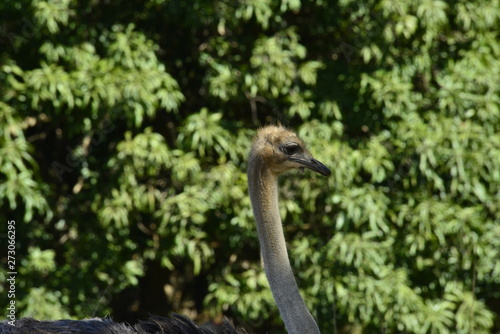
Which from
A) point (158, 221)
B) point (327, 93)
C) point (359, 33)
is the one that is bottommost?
point (158, 221)

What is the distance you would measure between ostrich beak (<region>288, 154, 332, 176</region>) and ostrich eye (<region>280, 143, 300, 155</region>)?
24 millimetres

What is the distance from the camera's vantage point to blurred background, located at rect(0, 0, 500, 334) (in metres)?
5.94

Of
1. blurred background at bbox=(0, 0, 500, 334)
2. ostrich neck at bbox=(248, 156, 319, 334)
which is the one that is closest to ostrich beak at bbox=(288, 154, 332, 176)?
ostrich neck at bbox=(248, 156, 319, 334)

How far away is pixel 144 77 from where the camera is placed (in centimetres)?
588

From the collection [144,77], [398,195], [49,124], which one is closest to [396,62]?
[398,195]

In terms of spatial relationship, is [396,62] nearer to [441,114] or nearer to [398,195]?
[441,114]

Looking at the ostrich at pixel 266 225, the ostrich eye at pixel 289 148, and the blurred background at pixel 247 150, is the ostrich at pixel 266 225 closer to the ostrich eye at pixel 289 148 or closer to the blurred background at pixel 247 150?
the ostrich eye at pixel 289 148

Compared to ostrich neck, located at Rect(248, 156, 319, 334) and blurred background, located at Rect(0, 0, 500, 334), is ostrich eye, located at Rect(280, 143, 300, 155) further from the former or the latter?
blurred background, located at Rect(0, 0, 500, 334)

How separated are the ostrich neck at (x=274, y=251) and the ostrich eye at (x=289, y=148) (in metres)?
0.10

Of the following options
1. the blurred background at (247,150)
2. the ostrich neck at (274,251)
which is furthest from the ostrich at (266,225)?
the blurred background at (247,150)

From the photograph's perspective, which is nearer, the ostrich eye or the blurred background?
the ostrich eye

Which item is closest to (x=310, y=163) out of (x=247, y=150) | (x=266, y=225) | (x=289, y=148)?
(x=289, y=148)

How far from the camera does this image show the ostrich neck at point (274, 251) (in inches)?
124

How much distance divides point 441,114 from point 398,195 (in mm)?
632
